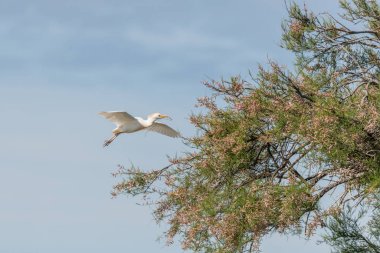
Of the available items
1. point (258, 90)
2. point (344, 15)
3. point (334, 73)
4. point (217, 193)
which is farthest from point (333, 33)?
point (217, 193)

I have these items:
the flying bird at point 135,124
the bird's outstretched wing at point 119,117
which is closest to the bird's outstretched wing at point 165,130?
the flying bird at point 135,124

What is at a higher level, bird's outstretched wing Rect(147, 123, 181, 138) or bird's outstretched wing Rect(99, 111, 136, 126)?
bird's outstretched wing Rect(147, 123, 181, 138)

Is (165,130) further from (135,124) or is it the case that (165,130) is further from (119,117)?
(119,117)

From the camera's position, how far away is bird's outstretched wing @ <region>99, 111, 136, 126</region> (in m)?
13.1

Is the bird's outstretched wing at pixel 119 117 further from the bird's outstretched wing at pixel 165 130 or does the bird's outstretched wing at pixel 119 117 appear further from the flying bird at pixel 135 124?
the bird's outstretched wing at pixel 165 130

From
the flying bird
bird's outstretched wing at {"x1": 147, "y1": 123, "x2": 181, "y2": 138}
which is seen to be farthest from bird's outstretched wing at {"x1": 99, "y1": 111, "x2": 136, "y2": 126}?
bird's outstretched wing at {"x1": 147, "y1": 123, "x2": 181, "y2": 138}

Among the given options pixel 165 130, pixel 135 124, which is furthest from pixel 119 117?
pixel 165 130

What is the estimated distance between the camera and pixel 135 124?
13.8 metres

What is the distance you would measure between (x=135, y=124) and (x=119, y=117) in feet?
1.86

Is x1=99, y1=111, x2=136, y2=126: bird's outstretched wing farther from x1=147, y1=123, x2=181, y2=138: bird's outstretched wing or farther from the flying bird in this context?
x1=147, y1=123, x2=181, y2=138: bird's outstretched wing

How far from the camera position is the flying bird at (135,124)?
1328 centimetres

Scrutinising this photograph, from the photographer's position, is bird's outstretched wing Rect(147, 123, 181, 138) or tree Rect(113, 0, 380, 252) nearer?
tree Rect(113, 0, 380, 252)

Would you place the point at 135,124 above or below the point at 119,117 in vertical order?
above

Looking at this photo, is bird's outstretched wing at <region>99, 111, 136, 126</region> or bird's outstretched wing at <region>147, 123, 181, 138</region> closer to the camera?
bird's outstretched wing at <region>99, 111, 136, 126</region>
